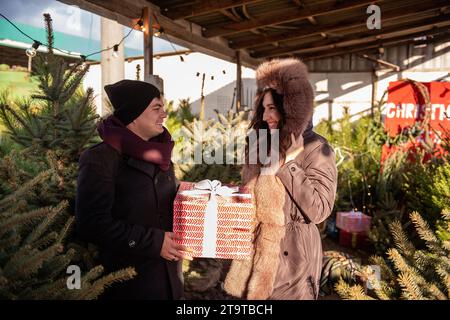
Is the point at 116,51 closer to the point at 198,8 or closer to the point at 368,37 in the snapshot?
the point at 198,8

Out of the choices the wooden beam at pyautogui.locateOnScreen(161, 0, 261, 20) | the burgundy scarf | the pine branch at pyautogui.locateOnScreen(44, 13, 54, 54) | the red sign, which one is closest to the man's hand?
the burgundy scarf

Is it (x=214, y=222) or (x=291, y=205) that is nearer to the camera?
(x=214, y=222)

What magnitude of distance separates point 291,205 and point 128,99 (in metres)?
1.00

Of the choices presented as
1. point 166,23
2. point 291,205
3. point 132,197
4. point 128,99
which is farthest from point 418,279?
point 166,23

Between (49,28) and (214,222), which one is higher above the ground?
(49,28)

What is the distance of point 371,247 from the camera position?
4863 millimetres

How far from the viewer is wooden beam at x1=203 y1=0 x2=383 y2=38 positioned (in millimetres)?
5590

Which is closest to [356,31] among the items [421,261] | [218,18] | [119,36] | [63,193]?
[218,18]

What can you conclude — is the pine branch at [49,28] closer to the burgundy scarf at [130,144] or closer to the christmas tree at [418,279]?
the burgundy scarf at [130,144]

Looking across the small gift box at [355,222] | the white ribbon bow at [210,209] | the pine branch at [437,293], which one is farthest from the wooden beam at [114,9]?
the pine branch at [437,293]

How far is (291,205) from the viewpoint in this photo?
1861 millimetres

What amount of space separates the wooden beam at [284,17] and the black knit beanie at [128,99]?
194 inches

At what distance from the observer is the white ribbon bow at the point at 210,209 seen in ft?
5.49
